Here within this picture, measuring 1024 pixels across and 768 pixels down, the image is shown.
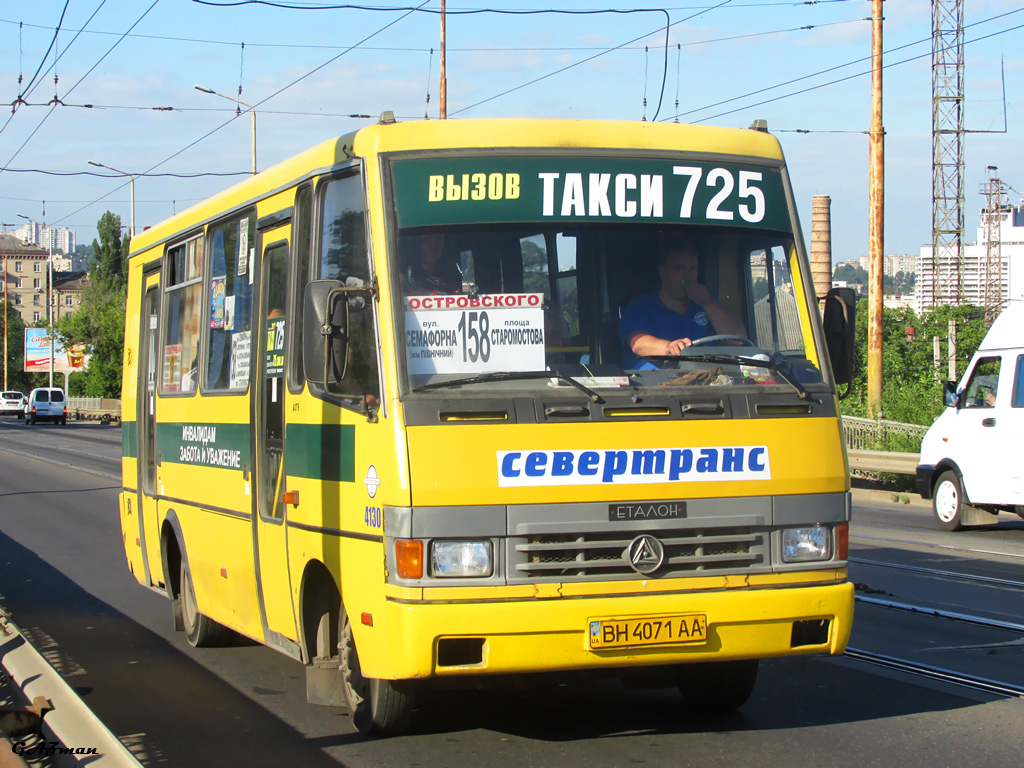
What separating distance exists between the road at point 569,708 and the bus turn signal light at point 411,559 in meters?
0.94

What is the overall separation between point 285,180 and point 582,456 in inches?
92.5

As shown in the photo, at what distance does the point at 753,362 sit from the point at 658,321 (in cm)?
45

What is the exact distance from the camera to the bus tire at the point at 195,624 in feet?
26.8

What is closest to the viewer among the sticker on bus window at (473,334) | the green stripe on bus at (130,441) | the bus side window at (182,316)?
the sticker on bus window at (473,334)

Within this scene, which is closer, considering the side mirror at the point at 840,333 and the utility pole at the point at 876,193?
the side mirror at the point at 840,333

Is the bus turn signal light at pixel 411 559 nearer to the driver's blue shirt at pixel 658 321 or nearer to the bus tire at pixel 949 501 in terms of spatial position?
the driver's blue shirt at pixel 658 321

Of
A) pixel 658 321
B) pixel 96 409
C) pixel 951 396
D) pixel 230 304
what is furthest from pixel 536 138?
pixel 96 409

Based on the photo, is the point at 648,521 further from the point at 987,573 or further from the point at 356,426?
→ the point at 987,573

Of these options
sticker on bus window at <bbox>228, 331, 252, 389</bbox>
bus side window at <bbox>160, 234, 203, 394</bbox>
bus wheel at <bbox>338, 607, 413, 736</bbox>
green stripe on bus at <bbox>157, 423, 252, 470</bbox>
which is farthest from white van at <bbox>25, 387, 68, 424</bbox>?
bus wheel at <bbox>338, 607, 413, 736</bbox>

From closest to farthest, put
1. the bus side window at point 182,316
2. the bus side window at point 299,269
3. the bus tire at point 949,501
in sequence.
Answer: the bus side window at point 299,269 < the bus side window at point 182,316 < the bus tire at point 949,501

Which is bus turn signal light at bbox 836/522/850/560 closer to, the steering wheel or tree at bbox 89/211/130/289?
the steering wheel

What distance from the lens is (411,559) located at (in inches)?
199

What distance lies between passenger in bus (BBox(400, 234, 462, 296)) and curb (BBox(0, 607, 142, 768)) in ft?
6.91

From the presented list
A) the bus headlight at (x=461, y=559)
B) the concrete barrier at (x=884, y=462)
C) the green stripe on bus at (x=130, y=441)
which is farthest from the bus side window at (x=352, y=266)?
A: the concrete barrier at (x=884, y=462)
